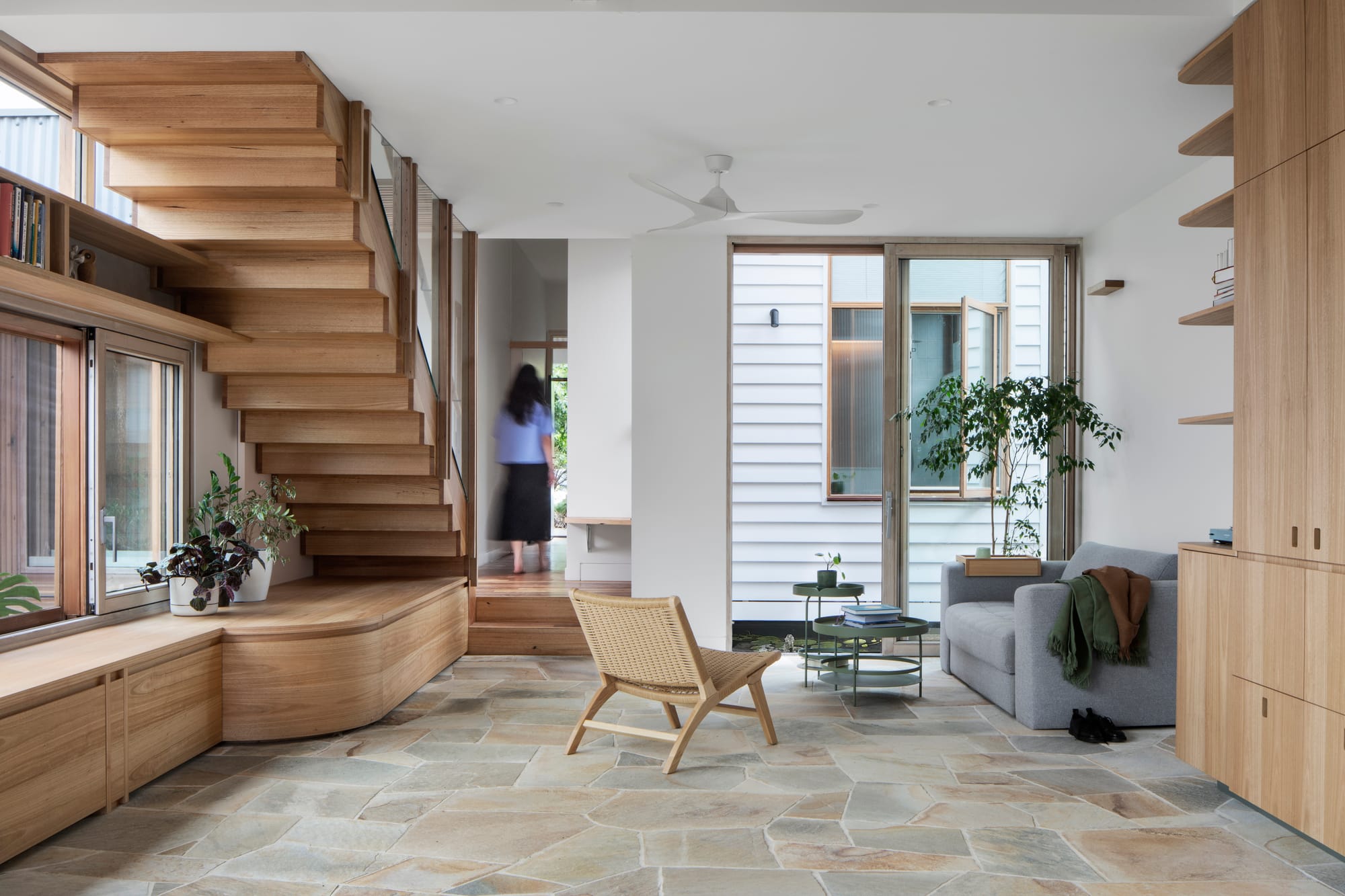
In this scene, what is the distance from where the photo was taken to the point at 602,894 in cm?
272

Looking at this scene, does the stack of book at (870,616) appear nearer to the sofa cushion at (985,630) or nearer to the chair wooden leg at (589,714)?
the sofa cushion at (985,630)

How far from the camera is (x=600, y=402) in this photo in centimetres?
739

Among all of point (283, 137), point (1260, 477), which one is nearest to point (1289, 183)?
point (1260, 477)

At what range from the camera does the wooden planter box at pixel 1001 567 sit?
5707 millimetres

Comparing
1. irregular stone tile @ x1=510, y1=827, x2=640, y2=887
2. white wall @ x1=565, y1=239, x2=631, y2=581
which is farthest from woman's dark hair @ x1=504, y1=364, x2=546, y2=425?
irregular stone tile @ x1=510, y1=827, x2=640, y2=887

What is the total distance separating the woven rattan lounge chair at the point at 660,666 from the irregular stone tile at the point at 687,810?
275mm

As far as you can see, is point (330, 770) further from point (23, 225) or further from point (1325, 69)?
point (1325, 69)

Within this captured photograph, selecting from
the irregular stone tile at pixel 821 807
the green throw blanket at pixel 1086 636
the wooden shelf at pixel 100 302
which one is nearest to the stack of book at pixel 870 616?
the green throw blanket at pixel 1086 636

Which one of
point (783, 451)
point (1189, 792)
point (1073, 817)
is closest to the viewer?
point (1073, 817)

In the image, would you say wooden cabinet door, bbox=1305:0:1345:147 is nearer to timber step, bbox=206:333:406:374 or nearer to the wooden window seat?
timber step, bbox=206:333:406:374

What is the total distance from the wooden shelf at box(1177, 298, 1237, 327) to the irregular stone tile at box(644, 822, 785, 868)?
248 cm

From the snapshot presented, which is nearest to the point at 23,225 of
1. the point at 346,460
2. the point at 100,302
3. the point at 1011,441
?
the point at 100,302

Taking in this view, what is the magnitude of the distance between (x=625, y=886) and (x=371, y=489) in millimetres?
3609

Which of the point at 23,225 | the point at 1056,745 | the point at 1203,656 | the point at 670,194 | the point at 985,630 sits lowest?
the point at 1056,745
